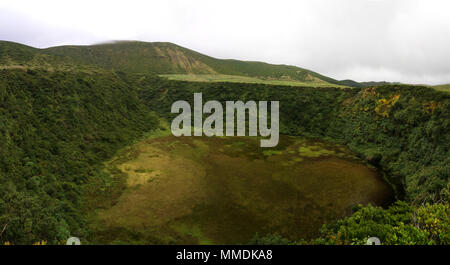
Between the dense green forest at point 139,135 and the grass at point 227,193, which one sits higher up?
the dense green forest at point 139,135

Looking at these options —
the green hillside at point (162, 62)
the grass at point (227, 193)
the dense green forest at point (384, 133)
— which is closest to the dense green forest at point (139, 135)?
the dense green forest at point (384, 133)

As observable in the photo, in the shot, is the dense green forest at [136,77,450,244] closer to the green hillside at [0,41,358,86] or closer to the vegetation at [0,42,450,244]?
the vegetation at [0,42,450,244]

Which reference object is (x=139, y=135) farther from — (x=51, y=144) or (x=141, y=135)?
(x=51, y=144)

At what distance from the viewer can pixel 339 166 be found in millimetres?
25984

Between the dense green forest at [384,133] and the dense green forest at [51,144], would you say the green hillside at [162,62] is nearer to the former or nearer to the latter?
the dense green forest at [384,133]

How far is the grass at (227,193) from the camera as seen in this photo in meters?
14.9

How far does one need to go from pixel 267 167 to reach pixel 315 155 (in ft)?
28.1

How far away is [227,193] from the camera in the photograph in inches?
779

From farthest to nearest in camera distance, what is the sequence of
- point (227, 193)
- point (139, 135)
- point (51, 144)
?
point (139, 135) < point (51, 144) < point (227, 193)

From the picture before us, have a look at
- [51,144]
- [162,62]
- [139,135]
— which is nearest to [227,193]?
[51,144]

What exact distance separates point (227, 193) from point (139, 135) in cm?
2139

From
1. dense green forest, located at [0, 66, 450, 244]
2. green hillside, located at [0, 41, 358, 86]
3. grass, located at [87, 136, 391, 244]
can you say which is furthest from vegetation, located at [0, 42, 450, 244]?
green hillside, located at [0, 41, 358, 86]

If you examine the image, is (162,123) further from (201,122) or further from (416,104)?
(416,104)

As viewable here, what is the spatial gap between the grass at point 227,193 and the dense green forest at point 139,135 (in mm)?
2262
